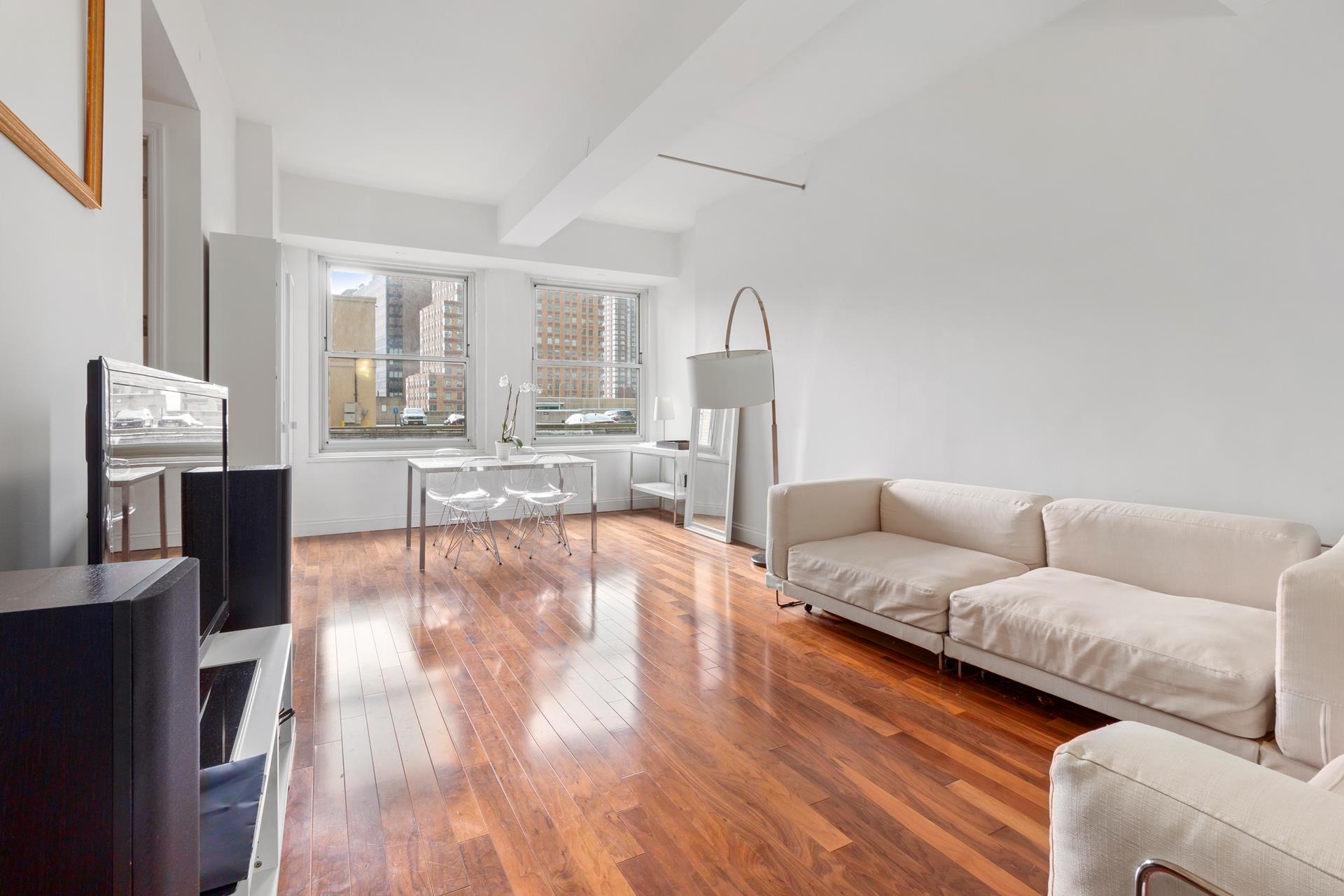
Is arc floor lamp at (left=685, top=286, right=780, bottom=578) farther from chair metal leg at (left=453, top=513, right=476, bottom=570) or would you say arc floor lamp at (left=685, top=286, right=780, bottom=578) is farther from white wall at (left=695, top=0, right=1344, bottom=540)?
chair metal leg at (left=453, top=513, right=476, bottom=570)

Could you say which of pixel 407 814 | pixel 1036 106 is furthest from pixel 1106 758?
pixel 1036 106

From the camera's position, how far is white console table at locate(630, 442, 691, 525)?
6648mm

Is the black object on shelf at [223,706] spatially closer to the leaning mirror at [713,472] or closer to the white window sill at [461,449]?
the white window sill at [461,449]

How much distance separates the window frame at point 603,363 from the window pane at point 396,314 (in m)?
0.73

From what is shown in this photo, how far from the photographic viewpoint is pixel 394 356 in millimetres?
6449

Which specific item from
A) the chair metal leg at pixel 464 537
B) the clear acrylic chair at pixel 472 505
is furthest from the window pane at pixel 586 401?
the chair metal leg at pixel 464 537

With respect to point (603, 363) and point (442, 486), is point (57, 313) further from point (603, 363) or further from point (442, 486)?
point (603, 363)

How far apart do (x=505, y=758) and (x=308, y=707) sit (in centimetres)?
93

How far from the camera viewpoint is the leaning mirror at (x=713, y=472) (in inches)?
227

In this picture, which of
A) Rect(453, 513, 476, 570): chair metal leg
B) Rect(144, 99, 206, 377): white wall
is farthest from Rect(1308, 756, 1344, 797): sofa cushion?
Rect(453, 513, 476, 570): chair metal leg

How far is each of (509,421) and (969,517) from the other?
15.4ft

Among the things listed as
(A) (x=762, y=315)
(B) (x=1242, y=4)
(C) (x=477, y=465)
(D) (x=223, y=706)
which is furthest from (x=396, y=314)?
(B) (x=1242, y=4)

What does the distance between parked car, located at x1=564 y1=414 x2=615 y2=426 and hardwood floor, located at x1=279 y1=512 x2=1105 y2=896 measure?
3686mm

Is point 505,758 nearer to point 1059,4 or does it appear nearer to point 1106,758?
point 1106,758
